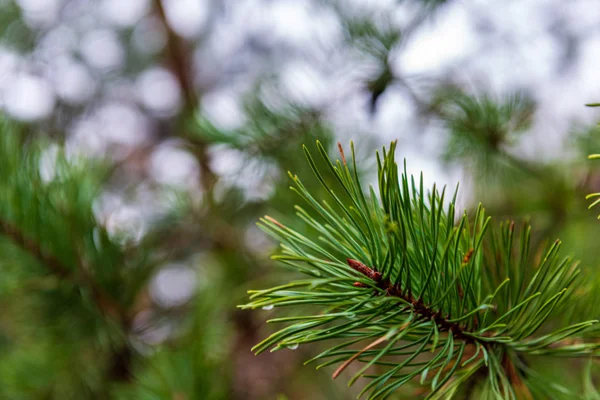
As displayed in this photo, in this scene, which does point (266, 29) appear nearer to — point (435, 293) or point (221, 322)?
point (221, 322)

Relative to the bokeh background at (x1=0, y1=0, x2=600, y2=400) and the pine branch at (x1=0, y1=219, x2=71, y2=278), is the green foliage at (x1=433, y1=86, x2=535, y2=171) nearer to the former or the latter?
the bokeh background at (x1=0, y1=0, x2=600, y2=400)

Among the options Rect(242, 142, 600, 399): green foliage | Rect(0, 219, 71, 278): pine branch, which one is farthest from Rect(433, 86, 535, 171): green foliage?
Rect(0, 219, 71, 278): pine branch

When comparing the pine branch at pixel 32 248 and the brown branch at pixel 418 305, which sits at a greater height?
the brown branch at pixel 418 305

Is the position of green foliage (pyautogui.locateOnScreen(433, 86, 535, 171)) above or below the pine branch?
above

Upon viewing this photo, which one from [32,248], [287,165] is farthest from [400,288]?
[32,248]

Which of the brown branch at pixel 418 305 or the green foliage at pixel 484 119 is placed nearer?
the brown branch at pixel 418 305

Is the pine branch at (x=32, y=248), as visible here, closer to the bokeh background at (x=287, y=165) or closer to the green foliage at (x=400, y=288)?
the bokeh background at (x=287, y=165)

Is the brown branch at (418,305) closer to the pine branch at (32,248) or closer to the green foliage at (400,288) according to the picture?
the green foliage at (400,288)

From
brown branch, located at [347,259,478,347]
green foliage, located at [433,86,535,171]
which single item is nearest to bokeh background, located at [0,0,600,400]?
green foliage, located at [433,86,535,171]

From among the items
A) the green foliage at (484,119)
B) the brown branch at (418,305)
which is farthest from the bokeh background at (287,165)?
the brown branch at (418,305)

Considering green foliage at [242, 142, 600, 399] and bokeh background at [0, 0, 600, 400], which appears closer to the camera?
green foliage at [242, 142, 600, 399]

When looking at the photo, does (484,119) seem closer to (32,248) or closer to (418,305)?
(418,305)

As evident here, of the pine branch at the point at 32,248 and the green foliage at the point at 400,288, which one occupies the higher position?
the green foliage at the point at 400,288

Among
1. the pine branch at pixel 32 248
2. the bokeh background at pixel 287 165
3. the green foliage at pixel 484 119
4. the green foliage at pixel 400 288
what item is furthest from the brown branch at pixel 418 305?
the pine branch at pixel 32 248
